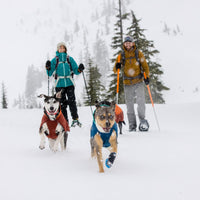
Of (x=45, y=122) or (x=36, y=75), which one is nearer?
(x=45, y=122)

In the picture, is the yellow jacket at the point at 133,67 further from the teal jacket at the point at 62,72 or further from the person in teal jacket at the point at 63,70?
the teal jacket at the point at 62,72

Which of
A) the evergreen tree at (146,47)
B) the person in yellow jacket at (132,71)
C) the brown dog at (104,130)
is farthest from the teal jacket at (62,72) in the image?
the evergreen tree at (146,47)

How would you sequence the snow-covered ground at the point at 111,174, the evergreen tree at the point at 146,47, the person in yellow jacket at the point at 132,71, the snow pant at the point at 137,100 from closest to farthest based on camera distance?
the snow-covered ground at the point at 111,174 → the person in yellow jacket at the point at 132,71 → the snow pant at the point at 137,100 → the evergreen tree at the point at 146,47

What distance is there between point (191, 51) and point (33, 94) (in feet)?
289

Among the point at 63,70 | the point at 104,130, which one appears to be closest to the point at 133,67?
the point at 63,70

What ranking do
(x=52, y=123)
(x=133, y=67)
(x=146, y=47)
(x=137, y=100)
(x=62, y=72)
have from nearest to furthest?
(x=52, y=123)
(x=62, y=72)
(x=133, y=67)
(x=137, y=100)
(x=146, y=47)

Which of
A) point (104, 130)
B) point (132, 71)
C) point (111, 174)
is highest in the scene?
point (132, 71)

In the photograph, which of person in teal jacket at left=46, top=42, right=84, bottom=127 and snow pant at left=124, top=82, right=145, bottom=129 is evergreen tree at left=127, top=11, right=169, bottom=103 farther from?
person in teal jacket at left=46, top=42, right=84, bottom=127

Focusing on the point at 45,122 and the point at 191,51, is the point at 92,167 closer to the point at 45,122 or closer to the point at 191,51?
the point at 45,122

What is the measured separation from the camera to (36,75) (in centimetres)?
A: 13475

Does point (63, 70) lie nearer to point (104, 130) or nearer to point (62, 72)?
point (62, 72)

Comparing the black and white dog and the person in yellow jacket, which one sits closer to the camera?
the black and white dog

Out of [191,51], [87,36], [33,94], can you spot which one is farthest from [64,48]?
[87,36]

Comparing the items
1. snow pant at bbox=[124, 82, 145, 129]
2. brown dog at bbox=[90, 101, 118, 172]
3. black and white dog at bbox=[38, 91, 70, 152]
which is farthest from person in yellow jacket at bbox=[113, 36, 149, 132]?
brown dog at bbox=[90, 101, 118, 172]
